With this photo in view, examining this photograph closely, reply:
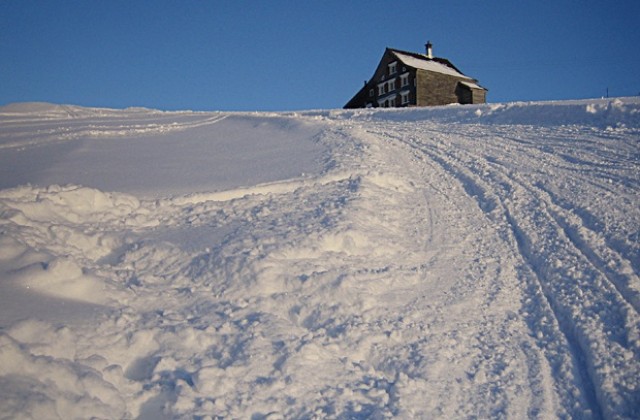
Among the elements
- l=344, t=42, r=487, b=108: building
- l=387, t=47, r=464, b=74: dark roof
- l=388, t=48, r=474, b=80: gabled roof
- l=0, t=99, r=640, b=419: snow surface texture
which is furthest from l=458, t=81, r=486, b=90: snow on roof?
l=0, t=99, r=640, b=419: snow surface texture

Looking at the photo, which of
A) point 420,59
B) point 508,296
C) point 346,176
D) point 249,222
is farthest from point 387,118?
point 420,59

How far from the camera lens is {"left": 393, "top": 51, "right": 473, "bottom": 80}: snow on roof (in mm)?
38875

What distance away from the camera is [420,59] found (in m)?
41.7

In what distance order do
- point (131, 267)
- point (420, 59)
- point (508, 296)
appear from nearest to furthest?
point (508, 296) → point (131, 267) → point (420, 59)

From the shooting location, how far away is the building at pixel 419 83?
1507 inches

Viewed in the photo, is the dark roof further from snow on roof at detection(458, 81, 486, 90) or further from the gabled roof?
snow on roof at detection(458, 81, 486, 90)

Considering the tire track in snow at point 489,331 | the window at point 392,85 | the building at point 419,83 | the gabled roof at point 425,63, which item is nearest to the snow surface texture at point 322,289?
the tire track in snow at point 489,331

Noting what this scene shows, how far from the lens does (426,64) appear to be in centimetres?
4034

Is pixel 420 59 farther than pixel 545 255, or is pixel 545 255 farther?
pixel 420 59

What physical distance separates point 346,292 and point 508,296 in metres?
1.63

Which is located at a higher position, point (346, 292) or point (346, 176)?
point (346, 176)

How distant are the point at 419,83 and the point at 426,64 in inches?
141

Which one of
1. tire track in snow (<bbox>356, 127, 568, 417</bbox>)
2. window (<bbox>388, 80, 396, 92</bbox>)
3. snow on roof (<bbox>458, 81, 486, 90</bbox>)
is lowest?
tire track in snow (<bbox>356, 127, 568, 417</bbox>)

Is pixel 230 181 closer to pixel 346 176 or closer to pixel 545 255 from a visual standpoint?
Answer: pixel 346 176
